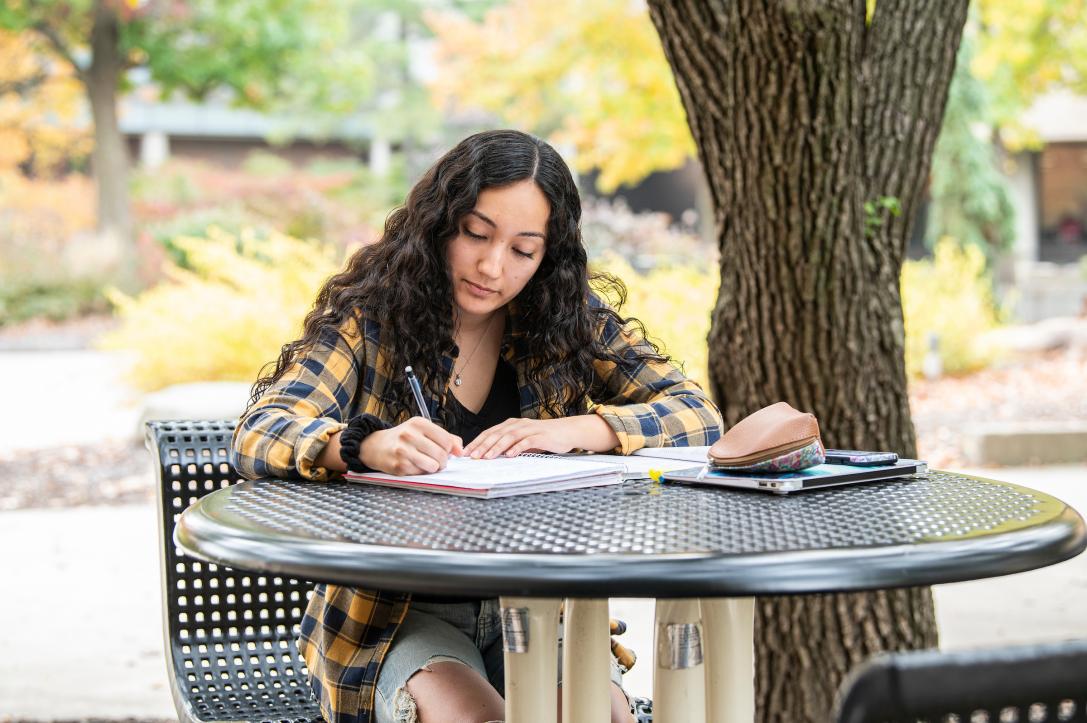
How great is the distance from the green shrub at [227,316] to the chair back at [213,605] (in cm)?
718

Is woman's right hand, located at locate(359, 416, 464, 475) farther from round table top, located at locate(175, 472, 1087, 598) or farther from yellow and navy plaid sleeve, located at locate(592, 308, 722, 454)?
yellow and navy plaid sleeve, located at locate(592, 308, 722, 454)

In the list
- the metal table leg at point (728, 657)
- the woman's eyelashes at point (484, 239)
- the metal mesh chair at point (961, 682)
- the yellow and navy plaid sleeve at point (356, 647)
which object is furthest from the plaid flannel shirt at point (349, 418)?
the metal mesh chair at point (961, 682)

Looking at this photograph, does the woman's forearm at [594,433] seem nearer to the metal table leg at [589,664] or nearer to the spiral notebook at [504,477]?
the spiral notebook at [504,477]

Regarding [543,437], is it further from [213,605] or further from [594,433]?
[213,605]

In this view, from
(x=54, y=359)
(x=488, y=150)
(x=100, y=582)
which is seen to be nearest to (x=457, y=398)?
(x=488, y=150)

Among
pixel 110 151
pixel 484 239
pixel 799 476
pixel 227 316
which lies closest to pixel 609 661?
pixel 799 476

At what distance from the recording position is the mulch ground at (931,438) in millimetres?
8234

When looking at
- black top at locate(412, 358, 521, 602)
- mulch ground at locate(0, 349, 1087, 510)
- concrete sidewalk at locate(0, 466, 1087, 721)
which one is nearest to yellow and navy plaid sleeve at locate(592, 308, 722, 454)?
black top at locate(412, 358, 521, 602)

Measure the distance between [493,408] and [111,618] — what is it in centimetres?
335

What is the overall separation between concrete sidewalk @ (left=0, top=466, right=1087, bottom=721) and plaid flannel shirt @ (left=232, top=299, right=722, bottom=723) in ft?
6.45

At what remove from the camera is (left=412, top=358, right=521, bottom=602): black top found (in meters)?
2.47

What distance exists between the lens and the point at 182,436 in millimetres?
2611

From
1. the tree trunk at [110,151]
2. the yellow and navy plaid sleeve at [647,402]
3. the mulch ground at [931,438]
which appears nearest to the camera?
the yellow and navy plaid sleeve at [647,402]

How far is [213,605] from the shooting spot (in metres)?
2.62
